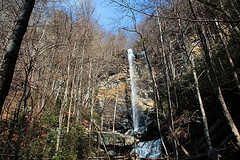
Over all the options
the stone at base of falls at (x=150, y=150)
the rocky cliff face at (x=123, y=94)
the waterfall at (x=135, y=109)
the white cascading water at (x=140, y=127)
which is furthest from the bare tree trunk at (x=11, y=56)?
the rocky cliff face at (x=123, y=94)

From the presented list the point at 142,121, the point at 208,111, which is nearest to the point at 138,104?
the point at 142,121

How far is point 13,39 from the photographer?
1781 mm

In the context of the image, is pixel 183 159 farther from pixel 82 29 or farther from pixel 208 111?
pixel 82 29

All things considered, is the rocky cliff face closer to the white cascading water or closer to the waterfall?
the waterfall

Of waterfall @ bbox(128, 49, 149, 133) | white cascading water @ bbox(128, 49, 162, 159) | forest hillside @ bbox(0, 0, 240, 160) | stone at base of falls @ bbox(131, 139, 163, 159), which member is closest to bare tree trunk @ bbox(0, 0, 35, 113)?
forest hillside @ bbox(0, 0, 240, 160)

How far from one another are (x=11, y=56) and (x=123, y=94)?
1206 cm

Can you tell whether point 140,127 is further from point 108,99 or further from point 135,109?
point 108,99

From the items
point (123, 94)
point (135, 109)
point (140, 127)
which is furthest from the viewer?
point (123, 94)

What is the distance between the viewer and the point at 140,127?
10320 millimetres

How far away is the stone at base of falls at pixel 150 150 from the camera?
650 centimetres

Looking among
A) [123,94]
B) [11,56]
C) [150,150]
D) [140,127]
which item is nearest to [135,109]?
[140,127]

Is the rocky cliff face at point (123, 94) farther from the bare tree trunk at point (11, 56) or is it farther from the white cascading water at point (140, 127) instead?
the bare tree trunk at point (11, 56)

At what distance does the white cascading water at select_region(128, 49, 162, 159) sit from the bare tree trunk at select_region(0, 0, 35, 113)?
483cm

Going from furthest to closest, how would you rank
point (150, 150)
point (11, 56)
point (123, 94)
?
point (123, 94) → point (150, 150) → point (11, 56)
